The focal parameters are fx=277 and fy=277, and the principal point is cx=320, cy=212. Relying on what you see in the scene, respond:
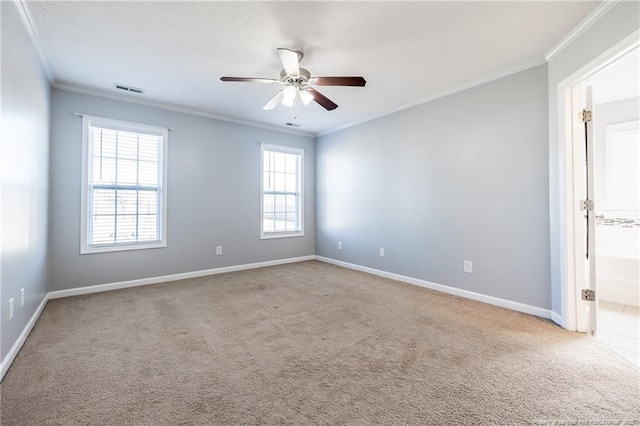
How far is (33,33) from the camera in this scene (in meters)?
2.34

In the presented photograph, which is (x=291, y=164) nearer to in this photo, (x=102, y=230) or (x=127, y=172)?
(x=127, y=172)

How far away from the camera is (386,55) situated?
2.68 metres

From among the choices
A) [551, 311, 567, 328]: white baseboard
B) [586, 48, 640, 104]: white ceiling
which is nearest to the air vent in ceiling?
[586, 48, 640, 104]: white ceiling

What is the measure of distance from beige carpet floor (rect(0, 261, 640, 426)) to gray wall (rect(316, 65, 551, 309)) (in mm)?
584

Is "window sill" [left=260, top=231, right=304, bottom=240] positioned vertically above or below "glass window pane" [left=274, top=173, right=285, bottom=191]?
below

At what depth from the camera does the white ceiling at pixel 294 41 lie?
6.75 feet

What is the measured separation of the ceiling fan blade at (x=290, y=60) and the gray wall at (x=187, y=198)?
8.37ft

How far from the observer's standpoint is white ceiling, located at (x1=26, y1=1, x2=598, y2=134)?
2.06m

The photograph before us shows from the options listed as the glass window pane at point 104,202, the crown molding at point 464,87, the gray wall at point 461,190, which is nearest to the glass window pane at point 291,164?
the gray wall at point 461,190

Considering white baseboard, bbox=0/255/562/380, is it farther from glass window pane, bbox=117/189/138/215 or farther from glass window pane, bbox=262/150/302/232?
glass window pane, bbox=117/189/138/215

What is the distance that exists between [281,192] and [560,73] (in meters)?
4.17

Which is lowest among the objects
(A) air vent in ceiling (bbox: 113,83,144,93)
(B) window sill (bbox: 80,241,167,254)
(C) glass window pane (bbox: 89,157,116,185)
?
(B) window sill (bbox: 80,241,167,254)

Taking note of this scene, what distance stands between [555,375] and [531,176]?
6.14ft

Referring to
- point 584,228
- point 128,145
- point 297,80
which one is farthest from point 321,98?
point 128,145
